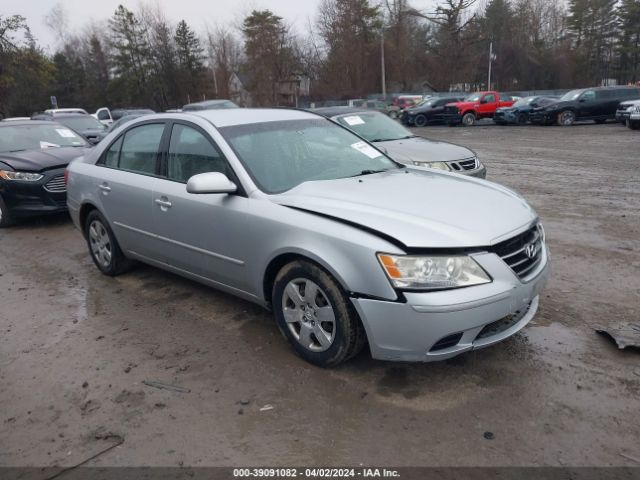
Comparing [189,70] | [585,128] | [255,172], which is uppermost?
[189,70]

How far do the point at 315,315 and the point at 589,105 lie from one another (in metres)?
22.9

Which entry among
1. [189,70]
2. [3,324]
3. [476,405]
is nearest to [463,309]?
[476,405]

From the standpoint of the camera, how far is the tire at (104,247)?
16.5ft

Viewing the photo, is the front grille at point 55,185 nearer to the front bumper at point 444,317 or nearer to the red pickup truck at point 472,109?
the front bumper at point 444,317

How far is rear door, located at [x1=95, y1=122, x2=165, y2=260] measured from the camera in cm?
438

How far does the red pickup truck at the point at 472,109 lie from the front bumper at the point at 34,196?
23.0 metres

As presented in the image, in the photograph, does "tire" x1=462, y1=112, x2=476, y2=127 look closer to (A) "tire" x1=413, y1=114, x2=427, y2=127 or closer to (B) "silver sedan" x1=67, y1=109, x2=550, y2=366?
(A) "tire" x1=413, y1=114, x2=427, y2=127

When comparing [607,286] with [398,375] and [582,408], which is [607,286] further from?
[398,375]

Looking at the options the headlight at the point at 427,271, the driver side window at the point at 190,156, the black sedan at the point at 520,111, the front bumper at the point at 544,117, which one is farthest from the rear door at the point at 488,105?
the headlight at the point at 427,271

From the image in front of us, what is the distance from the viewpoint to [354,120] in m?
8.27

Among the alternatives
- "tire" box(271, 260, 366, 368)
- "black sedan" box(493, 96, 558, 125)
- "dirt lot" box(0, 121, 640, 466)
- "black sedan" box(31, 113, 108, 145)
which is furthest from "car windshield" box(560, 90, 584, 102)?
"tire" box(271, 260, 366, 368)

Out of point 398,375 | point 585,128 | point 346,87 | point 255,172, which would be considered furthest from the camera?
point 346,87

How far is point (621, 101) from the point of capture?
70.5 ft

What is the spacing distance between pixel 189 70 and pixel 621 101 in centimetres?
5124
